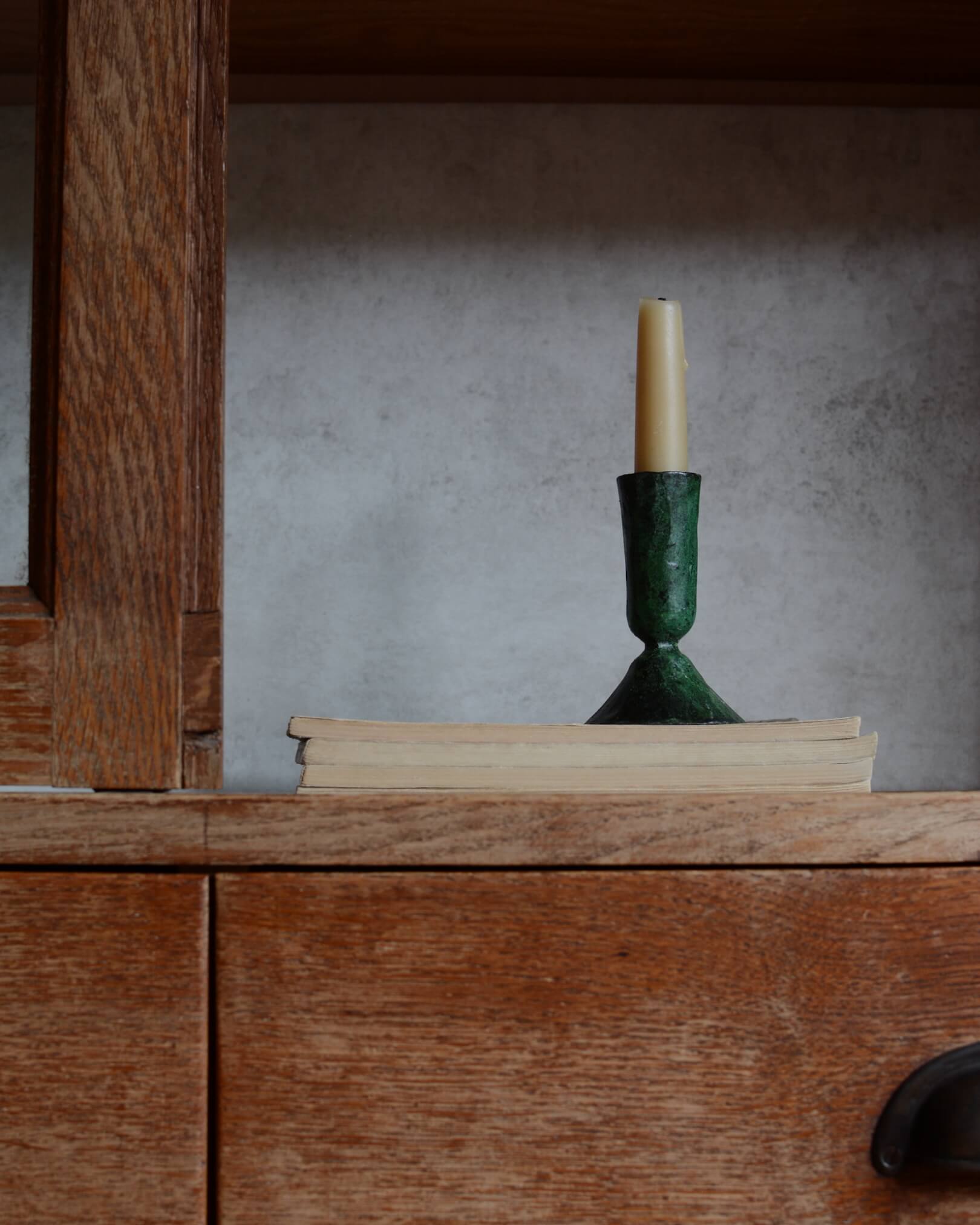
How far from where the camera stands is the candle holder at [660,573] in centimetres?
62

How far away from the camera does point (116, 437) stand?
455mm

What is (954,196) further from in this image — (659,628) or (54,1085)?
(54,1085)

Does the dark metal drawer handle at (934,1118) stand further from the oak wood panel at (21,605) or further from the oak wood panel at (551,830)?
the oak wood panel at (21,605)

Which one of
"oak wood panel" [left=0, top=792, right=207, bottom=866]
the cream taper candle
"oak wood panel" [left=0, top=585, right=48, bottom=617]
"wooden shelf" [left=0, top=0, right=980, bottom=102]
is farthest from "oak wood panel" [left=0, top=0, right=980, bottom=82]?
"oak wood panel" [left=0, top=792, right=207, bottom=866]

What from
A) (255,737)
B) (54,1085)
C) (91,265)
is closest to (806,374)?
(255,737)

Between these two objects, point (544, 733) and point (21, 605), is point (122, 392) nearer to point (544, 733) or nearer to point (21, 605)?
point (21, 605)

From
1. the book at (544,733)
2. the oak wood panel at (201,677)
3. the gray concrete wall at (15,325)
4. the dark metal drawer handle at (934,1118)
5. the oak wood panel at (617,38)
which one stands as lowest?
the dark metal drawer handle at (934,1118)

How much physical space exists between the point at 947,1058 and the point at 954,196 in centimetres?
89

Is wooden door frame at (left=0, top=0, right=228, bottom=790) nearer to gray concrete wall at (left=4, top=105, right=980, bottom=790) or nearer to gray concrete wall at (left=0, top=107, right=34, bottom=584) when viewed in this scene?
gray concrete wall at (left=0, top=107, right=34, bottom=584)

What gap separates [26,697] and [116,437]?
0.38ft

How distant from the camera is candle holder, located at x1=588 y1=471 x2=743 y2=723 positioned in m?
0.62

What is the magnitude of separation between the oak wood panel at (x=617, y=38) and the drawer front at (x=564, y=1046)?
0.75 metres

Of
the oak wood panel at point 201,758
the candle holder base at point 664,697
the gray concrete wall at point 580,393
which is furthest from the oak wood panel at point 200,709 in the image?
the gray concrete wall at point 580,393

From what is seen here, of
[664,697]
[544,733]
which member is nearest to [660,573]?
[664,697]
